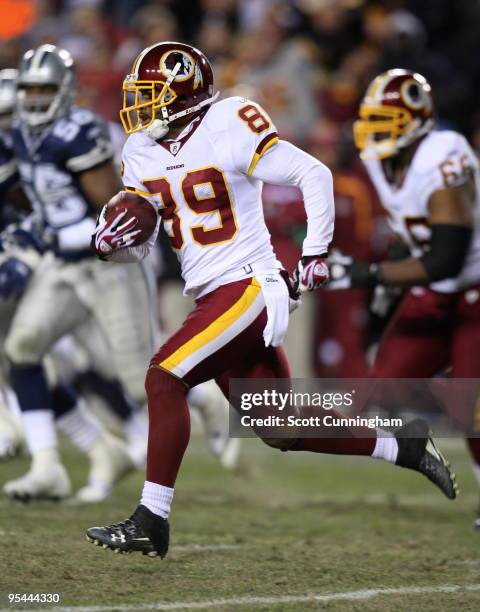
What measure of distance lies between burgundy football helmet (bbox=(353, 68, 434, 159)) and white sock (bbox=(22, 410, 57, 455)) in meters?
1.81

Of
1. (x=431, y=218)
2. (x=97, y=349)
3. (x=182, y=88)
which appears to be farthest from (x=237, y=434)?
(x=182, y=88)

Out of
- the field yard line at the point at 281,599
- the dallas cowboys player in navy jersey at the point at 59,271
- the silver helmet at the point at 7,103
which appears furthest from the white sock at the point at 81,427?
the field yard line at the point at 281,599

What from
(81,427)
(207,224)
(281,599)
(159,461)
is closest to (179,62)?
(207,224)

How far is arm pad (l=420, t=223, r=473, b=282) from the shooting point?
212 inches

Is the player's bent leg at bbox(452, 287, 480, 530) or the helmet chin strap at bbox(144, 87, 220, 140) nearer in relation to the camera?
the helmet chin strap at bbox(144, 87, 220, 140)

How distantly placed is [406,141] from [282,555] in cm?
198

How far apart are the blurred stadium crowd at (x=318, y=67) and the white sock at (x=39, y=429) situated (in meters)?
3.34

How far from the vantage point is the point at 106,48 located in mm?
10125

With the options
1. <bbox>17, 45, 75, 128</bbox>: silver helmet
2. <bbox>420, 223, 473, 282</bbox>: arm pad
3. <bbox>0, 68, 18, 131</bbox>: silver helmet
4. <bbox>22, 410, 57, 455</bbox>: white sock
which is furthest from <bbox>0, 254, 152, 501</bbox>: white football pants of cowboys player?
<bbox>420, 223, 473, 282</bbox>: arm pad

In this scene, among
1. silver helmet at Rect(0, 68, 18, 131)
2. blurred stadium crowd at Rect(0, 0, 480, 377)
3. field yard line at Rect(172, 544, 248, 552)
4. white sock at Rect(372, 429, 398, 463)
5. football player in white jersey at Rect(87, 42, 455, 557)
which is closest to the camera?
football player in white jersey at Rect(87, 42, 455, 557)

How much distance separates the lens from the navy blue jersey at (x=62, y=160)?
5773mm

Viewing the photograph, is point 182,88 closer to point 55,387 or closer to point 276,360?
point 276,360

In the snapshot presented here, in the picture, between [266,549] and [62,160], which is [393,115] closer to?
[62,160]

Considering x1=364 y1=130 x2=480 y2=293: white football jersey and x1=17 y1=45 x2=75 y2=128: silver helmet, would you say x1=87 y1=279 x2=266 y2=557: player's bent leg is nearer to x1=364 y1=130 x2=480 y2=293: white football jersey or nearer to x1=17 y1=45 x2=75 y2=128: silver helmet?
x1=364 y1=130 x2=480 y2=293: white football jersey
